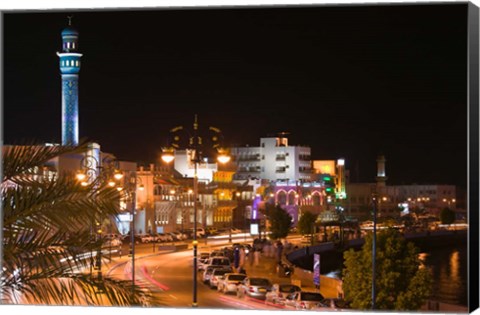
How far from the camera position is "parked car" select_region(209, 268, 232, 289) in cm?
2391

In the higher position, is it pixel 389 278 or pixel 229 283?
pixel 389 278

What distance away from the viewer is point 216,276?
24.2 m

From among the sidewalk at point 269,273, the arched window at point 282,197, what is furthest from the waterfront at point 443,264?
the arched window at point 282,197

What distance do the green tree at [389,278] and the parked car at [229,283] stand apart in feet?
10.5

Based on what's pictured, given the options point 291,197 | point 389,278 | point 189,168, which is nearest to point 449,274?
point 189,168

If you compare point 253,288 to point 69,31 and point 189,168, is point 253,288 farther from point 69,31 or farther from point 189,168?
point 189,168

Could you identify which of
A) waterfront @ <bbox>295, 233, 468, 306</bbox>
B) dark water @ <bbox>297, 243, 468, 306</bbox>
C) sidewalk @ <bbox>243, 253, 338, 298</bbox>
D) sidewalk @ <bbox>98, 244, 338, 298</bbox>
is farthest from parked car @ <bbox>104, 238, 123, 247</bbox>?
waterfront @ <bbox>295, 233, 468, 306</bbox>

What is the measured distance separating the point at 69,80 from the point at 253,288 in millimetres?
29991

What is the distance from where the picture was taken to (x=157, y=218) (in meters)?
53.3

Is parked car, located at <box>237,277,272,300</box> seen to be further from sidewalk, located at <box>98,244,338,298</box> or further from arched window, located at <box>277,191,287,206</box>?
arched window, located at <box>277,191,287,206</box>

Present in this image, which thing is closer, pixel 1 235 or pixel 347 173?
pixel 1 235

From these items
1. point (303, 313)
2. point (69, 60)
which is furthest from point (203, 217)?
point (303, 313)

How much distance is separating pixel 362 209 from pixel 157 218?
42893 millimetres

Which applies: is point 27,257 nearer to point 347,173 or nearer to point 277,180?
point 277,180
